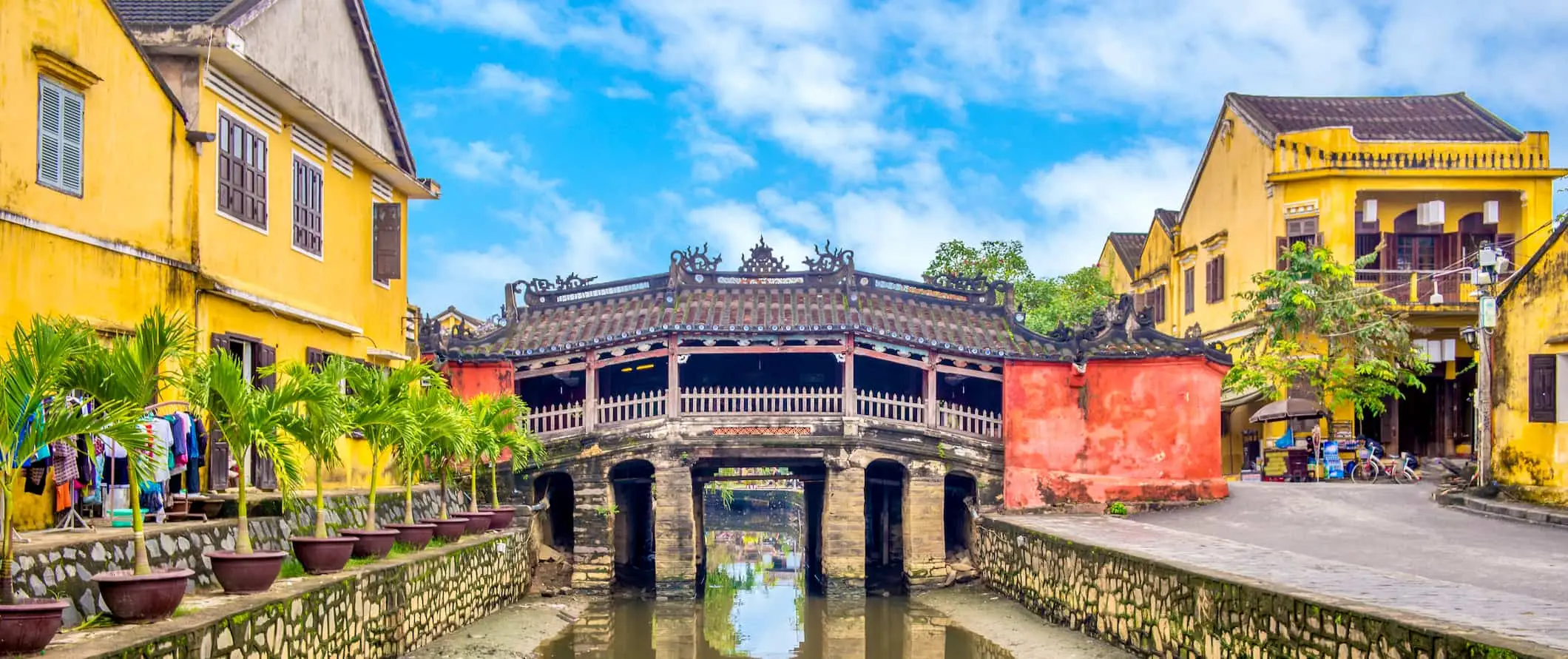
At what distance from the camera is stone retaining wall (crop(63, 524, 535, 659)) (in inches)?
322

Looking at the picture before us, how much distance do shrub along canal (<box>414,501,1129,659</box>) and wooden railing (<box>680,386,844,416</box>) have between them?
10.4 ft

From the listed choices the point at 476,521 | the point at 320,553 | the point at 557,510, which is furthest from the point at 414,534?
the point at 557,510

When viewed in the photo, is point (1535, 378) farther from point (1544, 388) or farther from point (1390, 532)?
point (1390, 532)

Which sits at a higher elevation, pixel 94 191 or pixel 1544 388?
pixel 94 191

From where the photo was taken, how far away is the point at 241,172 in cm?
1541

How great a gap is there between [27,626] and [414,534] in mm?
8751

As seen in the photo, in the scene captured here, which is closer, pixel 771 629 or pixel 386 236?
pixel 386 236

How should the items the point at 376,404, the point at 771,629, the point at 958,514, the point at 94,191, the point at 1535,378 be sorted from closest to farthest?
the point at 94,191 → the point at 376,404 → the point at 1535,378 → the point at 771,629 → the point at 958,514

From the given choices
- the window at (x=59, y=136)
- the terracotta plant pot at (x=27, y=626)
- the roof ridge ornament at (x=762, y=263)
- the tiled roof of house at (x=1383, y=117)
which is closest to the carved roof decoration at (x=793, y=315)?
the roof ridge ornament at (x=762, y=263)

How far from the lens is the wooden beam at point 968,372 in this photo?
78.7 feet

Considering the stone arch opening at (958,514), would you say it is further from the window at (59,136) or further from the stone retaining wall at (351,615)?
the window at (59,136)

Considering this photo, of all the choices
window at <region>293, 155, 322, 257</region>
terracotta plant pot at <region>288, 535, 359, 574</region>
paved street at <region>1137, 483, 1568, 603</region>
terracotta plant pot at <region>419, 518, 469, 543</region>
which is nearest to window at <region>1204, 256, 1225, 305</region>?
paved street at <region>1137, 483, 1568, 603</region>

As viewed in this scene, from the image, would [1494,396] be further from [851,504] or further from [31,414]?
[31,414]

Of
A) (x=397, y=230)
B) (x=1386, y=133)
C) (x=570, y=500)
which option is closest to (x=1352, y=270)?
(x=1386, y=133)
